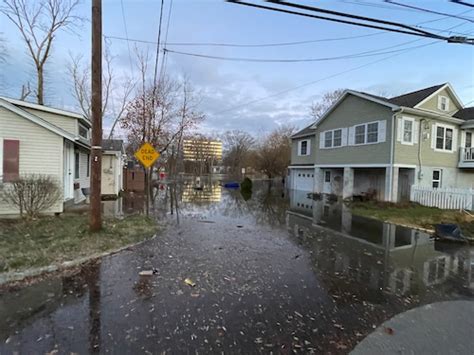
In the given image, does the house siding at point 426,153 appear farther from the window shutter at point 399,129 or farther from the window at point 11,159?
the window at point 11,159

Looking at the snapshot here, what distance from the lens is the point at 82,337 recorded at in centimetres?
313

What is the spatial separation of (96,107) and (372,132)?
1529 cm

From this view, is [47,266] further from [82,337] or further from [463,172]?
[463,172]

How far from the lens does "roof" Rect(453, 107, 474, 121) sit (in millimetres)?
17462

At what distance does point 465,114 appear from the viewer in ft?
58.8

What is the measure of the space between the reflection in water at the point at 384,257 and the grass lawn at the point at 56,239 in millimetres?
4788

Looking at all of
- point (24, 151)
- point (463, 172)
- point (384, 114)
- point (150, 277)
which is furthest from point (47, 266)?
point (463, 172)

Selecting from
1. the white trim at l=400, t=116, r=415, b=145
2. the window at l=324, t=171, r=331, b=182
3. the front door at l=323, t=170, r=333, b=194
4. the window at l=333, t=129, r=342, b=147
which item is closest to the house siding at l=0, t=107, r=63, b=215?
the window at l=333, t=129, r=342, b=147

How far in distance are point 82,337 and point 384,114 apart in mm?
17300

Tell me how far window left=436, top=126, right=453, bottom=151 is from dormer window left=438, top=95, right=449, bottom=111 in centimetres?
142

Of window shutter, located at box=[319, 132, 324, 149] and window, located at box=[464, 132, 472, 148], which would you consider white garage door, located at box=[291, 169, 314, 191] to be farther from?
window, located at box=[464, 132, 472, 148]

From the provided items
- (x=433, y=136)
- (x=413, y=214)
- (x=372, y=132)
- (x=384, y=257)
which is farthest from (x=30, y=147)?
(x=433, y=136)

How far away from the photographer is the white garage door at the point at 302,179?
2530 centimetres

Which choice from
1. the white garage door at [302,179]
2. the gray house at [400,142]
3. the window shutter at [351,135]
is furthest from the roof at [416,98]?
the white garage door at [302,179]
